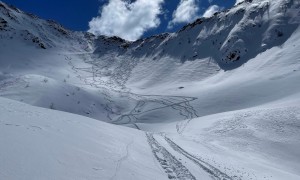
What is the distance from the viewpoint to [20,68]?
58688mm

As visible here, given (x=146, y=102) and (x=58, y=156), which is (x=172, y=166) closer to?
(x=58, y=156)

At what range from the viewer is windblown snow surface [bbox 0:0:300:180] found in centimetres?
1027

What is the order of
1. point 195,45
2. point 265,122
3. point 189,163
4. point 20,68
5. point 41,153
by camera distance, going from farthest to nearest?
1. point 195,45
2. point 20,68
3. point 265,122
4. point 189,163
5. point 41,153

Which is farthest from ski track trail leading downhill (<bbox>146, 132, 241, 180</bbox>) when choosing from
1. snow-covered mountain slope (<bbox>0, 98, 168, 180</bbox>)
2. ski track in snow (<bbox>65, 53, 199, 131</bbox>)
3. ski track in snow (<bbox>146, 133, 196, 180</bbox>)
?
ski track in snow (<bbox>65, 53, 199, 131</bbox>)

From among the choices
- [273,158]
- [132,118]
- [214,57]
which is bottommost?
[273,158]

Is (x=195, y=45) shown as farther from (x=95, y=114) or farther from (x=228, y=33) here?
(x=95, y=114)

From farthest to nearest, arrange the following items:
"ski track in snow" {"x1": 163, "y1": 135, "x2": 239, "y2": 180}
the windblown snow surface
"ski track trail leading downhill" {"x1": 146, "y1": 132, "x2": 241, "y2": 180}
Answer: "ski track in snow" {"x1": 163, "y1": 135, "x2": 239, "y2": 180}, "ski track trail leading downhill" {"x1": 146, "y1": 132, "x2": 241, "y2": 180}, the windblown snow surface

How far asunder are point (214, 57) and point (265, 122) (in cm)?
3763

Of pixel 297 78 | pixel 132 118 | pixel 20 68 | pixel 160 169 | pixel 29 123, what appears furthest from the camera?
pixel 20 68

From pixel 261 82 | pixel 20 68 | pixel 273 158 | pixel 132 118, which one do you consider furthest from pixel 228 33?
pixel 273 158

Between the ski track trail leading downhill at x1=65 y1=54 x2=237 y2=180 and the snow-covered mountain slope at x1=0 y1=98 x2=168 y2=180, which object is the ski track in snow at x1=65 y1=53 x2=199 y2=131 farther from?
the snow-covered mountain slope at x1=0 y1=98 x2=168 y2=180

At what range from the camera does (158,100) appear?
47.4 metres

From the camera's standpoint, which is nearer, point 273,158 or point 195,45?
point 273,158

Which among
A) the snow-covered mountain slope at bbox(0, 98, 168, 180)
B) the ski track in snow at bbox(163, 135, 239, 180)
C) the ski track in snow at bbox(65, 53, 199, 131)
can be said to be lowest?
the ski track in snow at bbox(163, 135, 239, 180)
